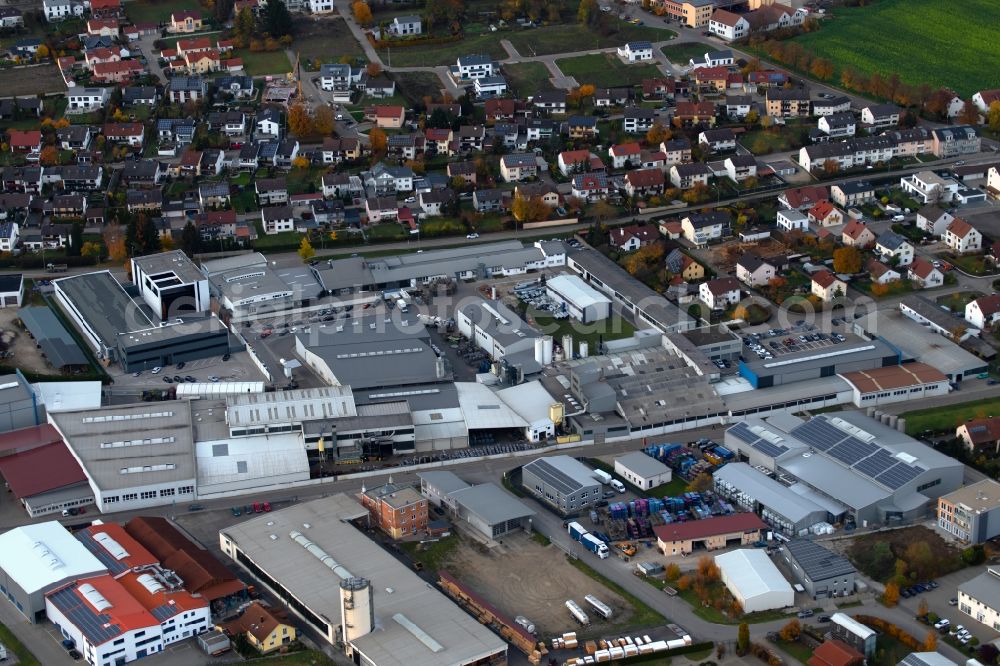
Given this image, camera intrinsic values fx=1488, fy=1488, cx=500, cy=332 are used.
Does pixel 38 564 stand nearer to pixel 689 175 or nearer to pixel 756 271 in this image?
pixel 756 271

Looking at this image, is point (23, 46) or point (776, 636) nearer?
point (776, 636)

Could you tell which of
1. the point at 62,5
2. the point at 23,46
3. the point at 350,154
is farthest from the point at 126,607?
the point at 62,5

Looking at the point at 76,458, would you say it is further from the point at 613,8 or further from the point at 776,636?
the point at 613,8

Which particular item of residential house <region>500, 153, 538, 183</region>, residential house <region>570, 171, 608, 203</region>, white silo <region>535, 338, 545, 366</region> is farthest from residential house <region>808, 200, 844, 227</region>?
white silo <region>535, 338, 545, 366</region>

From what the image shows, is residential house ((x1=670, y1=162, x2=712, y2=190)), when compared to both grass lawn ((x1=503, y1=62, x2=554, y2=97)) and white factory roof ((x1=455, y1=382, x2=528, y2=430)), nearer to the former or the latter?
grass lawn ((x1=503, y1=62, x2=554, y2=97))

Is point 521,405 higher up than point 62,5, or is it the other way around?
point 62,5

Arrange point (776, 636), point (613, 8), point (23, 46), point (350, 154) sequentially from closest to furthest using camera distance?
1. point (776, 636)
2. point (350, 154)
3. point (23, 46)
4. point (613, 8)

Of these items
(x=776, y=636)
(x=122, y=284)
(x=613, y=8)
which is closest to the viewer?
(x=776, y=636)
